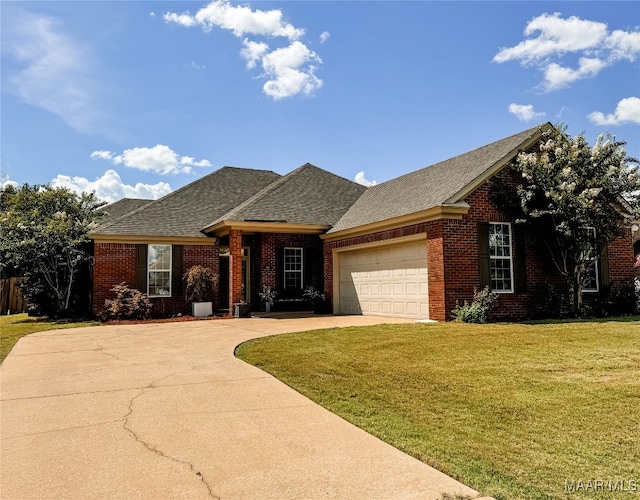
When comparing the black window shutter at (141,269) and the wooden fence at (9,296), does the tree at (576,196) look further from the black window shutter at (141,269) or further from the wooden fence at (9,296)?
the wooden fence at (9,296)

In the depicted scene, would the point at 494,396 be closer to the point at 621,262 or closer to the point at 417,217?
the point at 417,217

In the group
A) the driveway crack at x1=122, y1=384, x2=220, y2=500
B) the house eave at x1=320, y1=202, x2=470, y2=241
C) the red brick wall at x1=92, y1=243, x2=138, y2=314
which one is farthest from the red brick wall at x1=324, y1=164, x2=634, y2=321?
the red brick wall at x1=92, y1=243, x2=138, y2=314

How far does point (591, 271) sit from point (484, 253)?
4.20 meters

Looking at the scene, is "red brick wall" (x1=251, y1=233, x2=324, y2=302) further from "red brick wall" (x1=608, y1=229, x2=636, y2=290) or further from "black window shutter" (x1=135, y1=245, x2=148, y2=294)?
"red brick wall" (x1=608, y1=229, x2=636, y2=290)

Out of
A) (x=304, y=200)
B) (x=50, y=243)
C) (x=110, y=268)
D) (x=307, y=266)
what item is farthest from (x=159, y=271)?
(x=304, y=200)

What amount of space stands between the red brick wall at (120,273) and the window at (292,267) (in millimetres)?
3678

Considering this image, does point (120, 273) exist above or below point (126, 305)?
above

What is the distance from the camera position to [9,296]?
21875 millimetres

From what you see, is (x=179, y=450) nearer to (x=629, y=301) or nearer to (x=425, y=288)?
(x=425, y=288)

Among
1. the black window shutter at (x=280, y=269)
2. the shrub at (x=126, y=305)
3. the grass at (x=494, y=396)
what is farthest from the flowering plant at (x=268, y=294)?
the grass at (x=494, y=396)

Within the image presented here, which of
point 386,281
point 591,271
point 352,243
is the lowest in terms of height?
point 386,281

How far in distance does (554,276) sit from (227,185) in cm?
1419

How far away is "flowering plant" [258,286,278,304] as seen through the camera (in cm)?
1867

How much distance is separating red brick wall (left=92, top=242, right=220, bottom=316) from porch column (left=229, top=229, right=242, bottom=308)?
2543 mm
